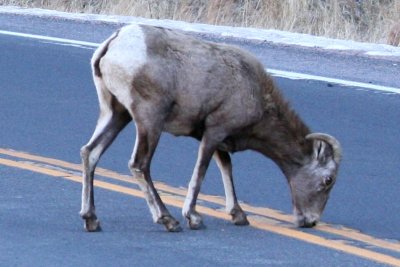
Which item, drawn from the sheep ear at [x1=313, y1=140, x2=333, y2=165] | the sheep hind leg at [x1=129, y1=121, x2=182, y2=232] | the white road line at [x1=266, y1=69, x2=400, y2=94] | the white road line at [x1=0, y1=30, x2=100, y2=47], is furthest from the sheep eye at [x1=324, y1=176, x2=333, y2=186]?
the white road line at [x1=0, y1=30, x2=100, y2=47]

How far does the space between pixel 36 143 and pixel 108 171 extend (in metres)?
1.21

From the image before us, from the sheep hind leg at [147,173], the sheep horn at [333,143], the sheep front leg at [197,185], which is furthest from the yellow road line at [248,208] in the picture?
the sheep hind leg at [147,173]

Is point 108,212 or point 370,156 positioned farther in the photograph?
point 370,156

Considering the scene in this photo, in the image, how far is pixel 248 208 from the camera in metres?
9.12

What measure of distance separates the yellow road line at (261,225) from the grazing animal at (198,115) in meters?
0.17

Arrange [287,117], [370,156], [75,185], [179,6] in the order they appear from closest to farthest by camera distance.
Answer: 1. [287,117]
2. [75,185]
3. [370,156]
4. [179,6]

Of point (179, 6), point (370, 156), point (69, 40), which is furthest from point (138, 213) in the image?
point (179, 6)

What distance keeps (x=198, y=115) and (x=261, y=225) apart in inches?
31.5

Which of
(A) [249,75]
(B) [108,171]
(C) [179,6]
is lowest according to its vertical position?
(C) [179,6]

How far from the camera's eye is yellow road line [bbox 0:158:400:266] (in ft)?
25.4

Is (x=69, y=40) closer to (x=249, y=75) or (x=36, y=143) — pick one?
(x=36, y=143)

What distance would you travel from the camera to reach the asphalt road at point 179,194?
305 inches

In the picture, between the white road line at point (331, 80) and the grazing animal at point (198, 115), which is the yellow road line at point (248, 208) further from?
the white road line at point (331, 80)

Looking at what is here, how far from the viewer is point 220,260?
7.59 m
